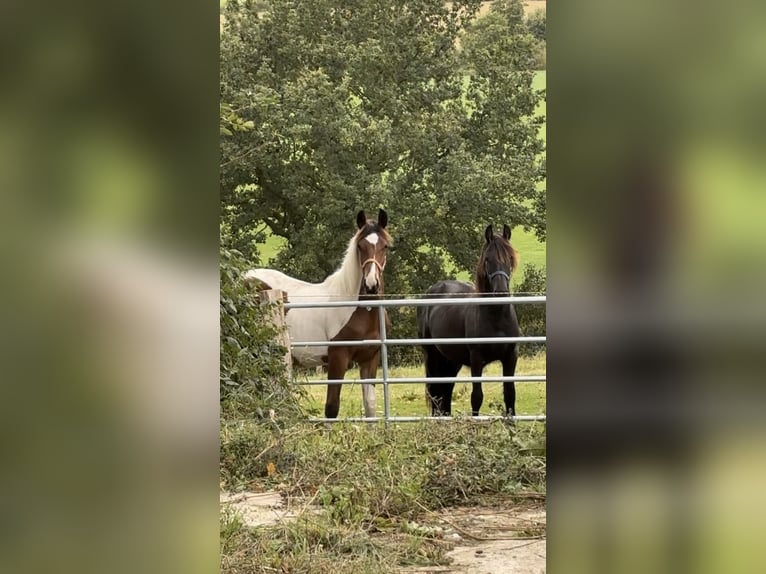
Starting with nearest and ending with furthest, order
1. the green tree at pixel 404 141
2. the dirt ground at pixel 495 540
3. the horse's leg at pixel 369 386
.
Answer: the green tree at pixel 404 141, the dirt ground at pixel 495 540, the horse's leg at pixel 369 386

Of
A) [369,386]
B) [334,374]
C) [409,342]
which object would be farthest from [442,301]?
[334,374]

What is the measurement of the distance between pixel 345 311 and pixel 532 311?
1.89ft

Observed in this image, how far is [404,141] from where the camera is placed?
2.27m

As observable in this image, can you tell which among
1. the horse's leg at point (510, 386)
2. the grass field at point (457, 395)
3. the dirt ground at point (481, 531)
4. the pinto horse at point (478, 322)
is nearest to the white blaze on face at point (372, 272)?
the pinto horse at point (478, 322)

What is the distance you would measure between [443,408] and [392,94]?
3.42ft

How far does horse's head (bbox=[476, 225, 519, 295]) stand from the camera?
2.09m

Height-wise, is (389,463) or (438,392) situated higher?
(438,392)

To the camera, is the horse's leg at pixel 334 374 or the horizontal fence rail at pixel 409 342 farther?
the horse's leg at pixel 334 374

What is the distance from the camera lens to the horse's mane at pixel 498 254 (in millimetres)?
2088

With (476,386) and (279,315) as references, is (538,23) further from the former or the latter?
(279,315)

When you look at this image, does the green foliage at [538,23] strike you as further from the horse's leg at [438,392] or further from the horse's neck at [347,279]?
the horse's leg at [438,392]
